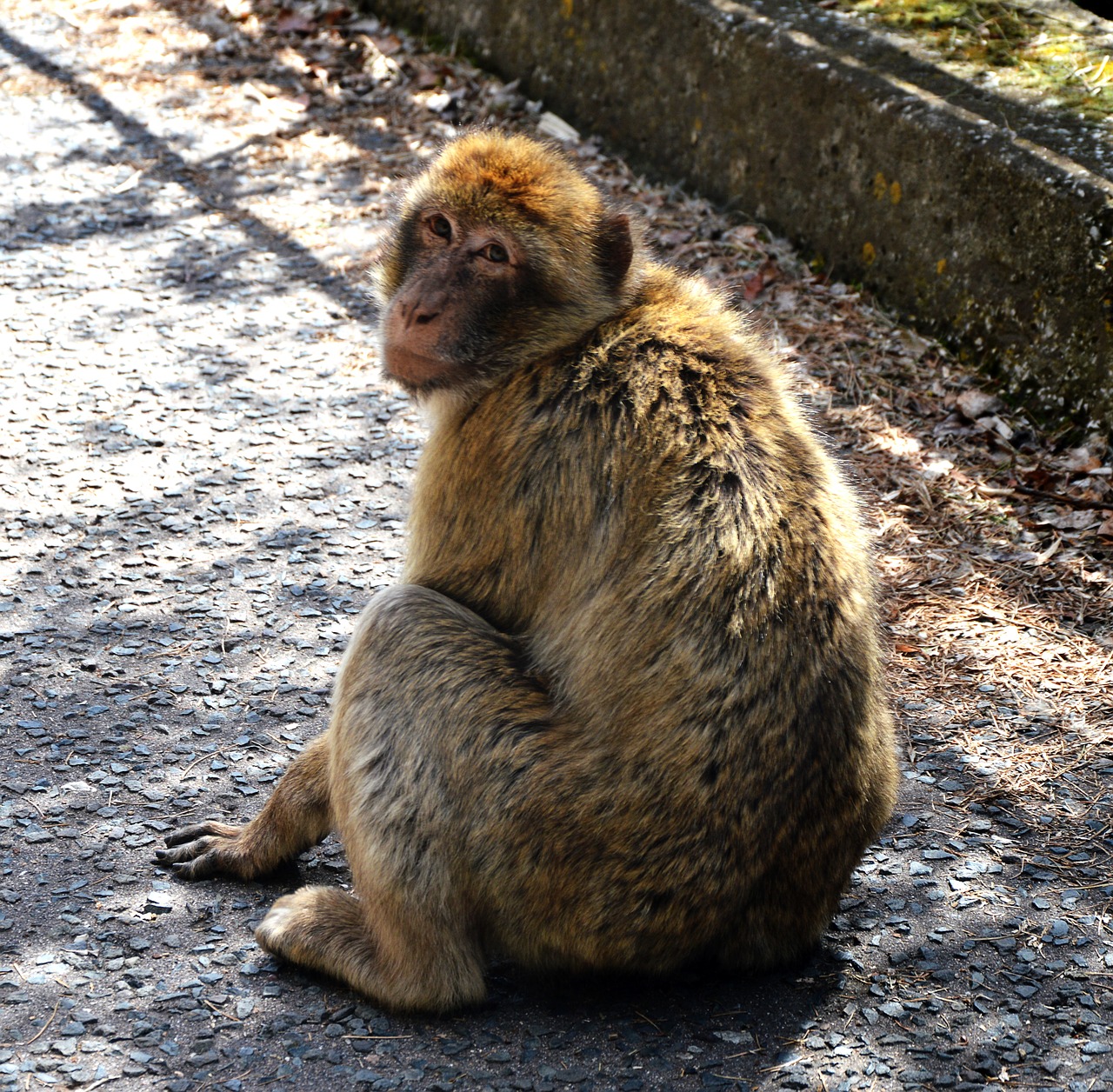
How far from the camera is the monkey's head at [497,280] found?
3232 millimetres

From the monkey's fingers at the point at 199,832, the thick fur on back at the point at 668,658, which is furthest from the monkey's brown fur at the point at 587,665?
the monkey's fingers at the point at 199,832

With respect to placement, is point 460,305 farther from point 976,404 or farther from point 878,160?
point 878,160

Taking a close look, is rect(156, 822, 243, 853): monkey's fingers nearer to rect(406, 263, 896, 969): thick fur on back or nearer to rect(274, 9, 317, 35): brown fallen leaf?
rect(406, 263, 896, 969): thick fur on back

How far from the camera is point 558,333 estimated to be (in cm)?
325

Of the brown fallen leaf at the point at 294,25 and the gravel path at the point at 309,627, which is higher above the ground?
the brown fallen leaf at the point at 294,25

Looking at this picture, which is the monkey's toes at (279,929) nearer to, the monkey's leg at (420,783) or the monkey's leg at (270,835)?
the monkey's leg at (420,783)

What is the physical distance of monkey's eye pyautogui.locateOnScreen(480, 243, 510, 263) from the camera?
10.7 feet

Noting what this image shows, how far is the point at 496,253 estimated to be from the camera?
326cm

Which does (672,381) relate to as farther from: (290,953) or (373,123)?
(373,123)

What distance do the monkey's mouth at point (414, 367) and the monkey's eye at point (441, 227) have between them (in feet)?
0.99

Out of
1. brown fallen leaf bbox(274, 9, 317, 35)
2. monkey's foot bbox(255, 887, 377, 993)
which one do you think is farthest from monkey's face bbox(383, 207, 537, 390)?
brown fallen leaf bbox(274, 9, 317, 35)

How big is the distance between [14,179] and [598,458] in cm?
577

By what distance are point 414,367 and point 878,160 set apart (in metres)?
3.57

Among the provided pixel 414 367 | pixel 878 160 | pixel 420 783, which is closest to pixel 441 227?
pixel 414 367
